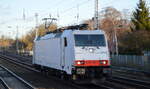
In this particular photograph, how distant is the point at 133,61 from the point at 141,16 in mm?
17361

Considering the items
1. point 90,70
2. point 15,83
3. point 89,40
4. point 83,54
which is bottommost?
point 15,83

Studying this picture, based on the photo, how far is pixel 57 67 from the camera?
2117cm

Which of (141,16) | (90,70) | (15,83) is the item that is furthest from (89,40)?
(141,16)

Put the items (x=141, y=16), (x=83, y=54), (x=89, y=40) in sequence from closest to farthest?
1. (x=83, y=54)
2. (x=89, y=40)
3. (x=141, y=16)

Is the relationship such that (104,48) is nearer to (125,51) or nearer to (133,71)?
(133,71)

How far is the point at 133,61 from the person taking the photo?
127ft

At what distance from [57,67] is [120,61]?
72.4 feet

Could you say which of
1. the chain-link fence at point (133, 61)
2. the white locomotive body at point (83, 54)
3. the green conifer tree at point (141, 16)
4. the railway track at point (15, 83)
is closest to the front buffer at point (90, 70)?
the white locomotive body at point (83, 54)

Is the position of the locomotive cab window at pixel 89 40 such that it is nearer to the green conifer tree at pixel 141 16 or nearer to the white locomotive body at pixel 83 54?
the white locomotive body at pixel 83 54

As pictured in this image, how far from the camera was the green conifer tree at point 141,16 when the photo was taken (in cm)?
5252

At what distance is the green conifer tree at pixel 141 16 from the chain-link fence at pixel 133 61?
1174 cm

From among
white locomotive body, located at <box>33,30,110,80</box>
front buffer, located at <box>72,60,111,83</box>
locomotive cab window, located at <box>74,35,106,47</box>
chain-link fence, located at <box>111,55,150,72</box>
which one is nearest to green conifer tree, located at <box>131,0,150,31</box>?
chain-link fence, located at <box>111,55,150,72</box>

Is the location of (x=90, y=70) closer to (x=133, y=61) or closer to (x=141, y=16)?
(x=133, y=61)

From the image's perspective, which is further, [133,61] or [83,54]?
[133,61]
